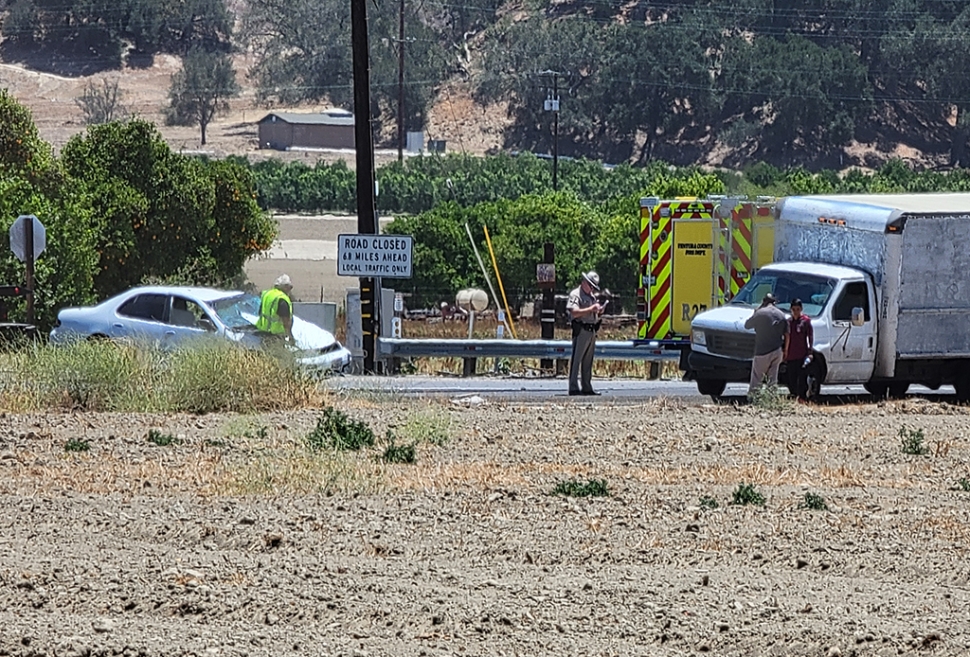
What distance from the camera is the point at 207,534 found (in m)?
10.1

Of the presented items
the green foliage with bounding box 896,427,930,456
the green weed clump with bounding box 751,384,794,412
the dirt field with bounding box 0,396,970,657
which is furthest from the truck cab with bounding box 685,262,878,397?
the green foliage with bounding box 896,427,930,456

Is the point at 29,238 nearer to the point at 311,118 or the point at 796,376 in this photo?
the point at 796,376

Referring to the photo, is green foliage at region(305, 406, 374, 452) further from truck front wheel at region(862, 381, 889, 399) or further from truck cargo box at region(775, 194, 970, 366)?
truck front wheel at region(862, 381, 889, 399)

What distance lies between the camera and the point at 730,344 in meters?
20.2

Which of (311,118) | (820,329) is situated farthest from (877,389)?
(311,118)

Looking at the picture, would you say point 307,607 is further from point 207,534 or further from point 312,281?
point 312,281

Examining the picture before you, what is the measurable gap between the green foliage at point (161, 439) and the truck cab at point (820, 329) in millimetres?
7964

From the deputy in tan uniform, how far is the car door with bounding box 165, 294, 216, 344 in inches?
181

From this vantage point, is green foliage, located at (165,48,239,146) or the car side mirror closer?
the car side mirror

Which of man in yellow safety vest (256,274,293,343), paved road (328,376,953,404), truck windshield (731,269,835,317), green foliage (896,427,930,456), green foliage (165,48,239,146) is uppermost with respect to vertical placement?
green foliage (165,48,239,146)

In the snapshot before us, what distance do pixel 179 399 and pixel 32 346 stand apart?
2136 millimetres

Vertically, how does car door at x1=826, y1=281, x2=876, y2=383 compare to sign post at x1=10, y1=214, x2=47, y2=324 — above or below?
below

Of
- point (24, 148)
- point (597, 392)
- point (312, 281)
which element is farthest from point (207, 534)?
point (312, 281)

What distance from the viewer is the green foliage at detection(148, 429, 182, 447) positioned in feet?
47.1
